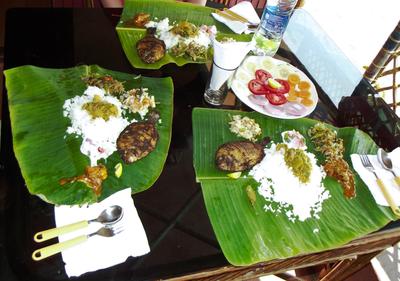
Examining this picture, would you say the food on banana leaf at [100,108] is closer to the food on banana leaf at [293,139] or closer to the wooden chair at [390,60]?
the food on banana leaf at [293,139]

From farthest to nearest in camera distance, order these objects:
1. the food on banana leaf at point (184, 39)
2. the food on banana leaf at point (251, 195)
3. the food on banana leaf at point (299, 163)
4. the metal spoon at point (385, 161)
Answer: the food on banana leaf at point (184, 39)
the metal spoon at point (385, 161)
the food on banana leaf at point (299, 163)
the food on banana leaf at point (251, 195)

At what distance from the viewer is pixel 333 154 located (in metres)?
2.07

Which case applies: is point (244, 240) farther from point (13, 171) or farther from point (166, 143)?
point (13, 171)

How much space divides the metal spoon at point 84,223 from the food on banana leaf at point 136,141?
0.95ft

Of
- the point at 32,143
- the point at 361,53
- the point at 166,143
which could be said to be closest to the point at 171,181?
the point at 166,143

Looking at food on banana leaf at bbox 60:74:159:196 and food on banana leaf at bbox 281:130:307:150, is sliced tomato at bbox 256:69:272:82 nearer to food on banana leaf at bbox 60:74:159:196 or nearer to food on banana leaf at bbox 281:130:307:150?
food on banana leaf at bbox 281:130:307:150

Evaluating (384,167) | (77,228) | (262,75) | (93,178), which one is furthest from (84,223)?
(384,167)

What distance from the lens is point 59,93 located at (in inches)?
79.4

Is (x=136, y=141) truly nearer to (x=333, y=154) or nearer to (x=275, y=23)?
(x=333, y=154)

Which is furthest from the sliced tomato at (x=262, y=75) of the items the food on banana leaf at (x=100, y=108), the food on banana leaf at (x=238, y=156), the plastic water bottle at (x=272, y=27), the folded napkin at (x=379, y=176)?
the food on banana leaf at (x=100, y=108)

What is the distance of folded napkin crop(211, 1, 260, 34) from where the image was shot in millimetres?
2707

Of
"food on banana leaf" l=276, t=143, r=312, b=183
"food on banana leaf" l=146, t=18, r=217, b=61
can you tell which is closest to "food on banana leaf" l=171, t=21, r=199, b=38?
"food on banana leaf" l=146, t=18, r=217, b=61

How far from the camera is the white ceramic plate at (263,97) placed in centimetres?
220

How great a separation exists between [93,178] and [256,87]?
118 cm
